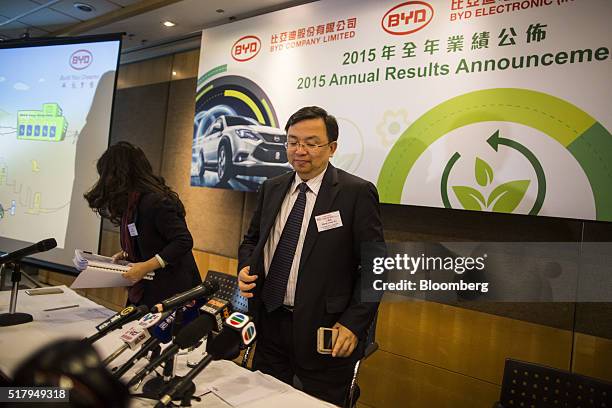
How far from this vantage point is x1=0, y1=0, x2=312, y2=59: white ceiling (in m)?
3.42

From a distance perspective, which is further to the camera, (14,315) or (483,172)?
(483,172)

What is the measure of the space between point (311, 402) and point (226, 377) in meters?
0.31

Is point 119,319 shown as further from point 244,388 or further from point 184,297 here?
point 244,388

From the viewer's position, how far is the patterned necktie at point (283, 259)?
1.66 m

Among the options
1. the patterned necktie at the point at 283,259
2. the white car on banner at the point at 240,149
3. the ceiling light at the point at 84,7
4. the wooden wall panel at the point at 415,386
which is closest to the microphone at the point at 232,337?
the patterned necktie at the point at 283,259

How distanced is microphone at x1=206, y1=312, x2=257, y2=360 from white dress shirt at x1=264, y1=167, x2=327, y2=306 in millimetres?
615

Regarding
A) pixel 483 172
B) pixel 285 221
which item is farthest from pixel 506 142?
pixel 285 221

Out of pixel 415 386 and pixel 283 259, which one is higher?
pixel 283 259

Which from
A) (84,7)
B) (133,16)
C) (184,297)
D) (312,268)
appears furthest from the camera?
(84,7)

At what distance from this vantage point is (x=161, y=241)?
2.21m

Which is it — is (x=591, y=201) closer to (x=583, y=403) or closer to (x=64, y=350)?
(x=583, y=403)

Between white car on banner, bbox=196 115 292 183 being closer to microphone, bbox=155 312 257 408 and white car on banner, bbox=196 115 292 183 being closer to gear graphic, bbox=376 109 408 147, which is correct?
gear graphic, bbox=376 109 408 147

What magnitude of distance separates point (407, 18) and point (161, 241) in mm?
1932

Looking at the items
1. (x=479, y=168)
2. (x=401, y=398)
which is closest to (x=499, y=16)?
(x=479, y=168)
